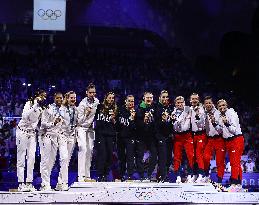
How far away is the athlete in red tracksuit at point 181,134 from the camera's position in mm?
8266

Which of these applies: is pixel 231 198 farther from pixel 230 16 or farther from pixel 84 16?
pixel 84 16

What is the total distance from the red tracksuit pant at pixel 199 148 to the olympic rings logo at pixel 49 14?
12.3 metres

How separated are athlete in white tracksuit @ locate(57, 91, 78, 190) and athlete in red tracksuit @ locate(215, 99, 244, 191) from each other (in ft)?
8.91

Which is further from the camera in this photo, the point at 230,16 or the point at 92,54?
the point at 92,54

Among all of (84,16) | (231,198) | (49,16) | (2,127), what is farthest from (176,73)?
(231,198)

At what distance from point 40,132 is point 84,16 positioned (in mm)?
12833

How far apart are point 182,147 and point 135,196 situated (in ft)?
6.18

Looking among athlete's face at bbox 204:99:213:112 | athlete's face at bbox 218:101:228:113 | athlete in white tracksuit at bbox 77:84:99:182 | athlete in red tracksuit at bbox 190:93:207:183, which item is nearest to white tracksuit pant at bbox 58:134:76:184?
athlete in white tracksuit at bbox 77:84:99:182

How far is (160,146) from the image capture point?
820 centimetres

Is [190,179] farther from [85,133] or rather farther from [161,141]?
[85,133]

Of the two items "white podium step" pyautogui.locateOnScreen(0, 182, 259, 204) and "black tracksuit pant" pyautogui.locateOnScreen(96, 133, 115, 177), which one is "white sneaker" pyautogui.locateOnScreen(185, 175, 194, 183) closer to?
"white podium step" pyautogui.locateOnScreen(0, 182, 259, 204)

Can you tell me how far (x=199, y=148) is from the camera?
827 cm

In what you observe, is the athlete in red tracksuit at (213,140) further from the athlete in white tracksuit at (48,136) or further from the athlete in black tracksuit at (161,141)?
the athlete in white tracksuit at (48,136)

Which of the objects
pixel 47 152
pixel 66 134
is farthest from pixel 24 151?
pixel 66 134
